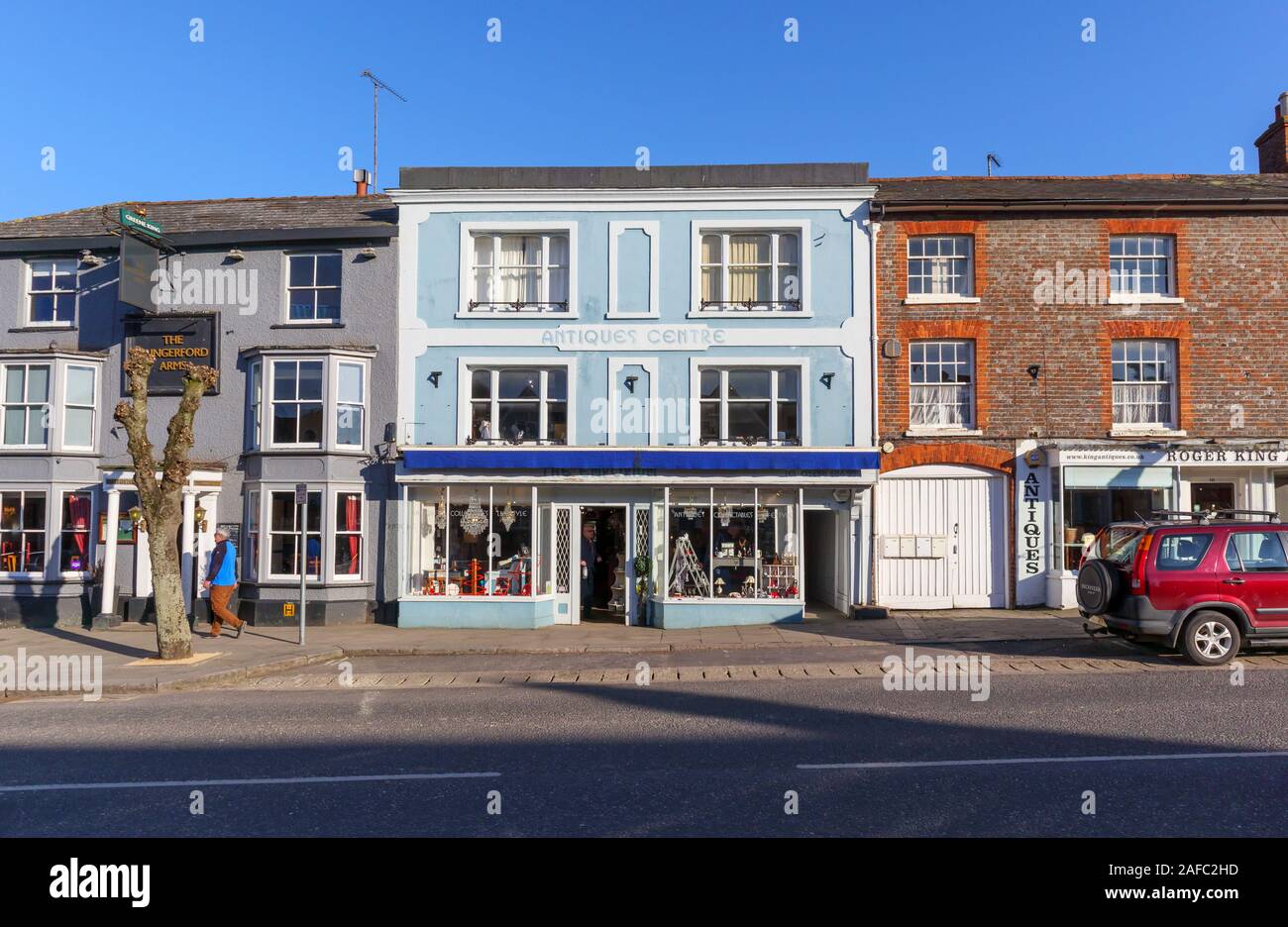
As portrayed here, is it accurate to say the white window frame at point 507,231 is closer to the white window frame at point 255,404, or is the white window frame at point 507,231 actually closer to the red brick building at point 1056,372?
the white window frame at point 255,404

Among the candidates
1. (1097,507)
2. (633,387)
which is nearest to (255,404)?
(633,387)

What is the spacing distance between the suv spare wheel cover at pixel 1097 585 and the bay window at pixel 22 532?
18.6 metres

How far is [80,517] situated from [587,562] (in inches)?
399

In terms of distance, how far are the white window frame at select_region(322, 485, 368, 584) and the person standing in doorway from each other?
168 inches

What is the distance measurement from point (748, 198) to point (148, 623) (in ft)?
46.7

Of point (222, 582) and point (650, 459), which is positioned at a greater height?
point (650, 459)

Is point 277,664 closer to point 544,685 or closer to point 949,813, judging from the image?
point 544,685

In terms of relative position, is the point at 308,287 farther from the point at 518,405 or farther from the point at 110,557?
the point at 110,557

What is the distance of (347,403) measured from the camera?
17.2 metres

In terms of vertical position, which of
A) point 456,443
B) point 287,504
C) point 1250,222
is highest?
point 1250,222

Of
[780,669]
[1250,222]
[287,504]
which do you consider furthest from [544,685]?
[1250,222]

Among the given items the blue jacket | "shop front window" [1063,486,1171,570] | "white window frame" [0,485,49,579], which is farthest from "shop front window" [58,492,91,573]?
"shop front window" [1063,486,1171,570]

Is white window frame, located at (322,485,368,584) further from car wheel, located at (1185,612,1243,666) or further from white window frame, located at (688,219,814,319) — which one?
car wheel, located at (1185,612,1243,666)

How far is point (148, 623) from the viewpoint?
1691 centimetres
